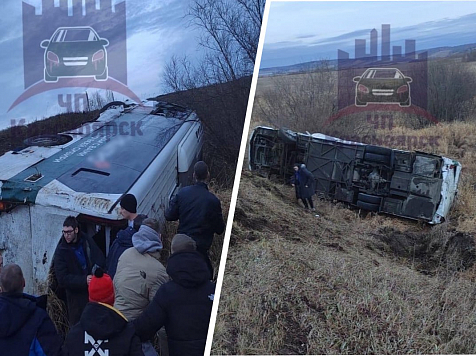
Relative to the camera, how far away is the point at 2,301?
180 centimetres

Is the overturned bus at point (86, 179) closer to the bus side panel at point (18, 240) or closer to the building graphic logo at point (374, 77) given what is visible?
the bus side panel at point (18, 240)

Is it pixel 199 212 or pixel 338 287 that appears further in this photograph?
pixel 338 287

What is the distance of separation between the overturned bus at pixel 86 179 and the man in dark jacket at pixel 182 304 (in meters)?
0.27

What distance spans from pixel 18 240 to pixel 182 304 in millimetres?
688

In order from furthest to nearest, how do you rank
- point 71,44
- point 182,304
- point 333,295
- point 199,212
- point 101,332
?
point 333,295
point 199,212
point 71,44
point 182,304
point 101,332

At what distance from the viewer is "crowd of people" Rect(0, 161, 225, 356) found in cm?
179

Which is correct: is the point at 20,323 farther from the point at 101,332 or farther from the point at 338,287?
the point at 338,287

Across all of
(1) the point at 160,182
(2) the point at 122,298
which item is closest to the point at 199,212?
(1) the point at 160,182

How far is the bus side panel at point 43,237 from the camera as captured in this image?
1.91m

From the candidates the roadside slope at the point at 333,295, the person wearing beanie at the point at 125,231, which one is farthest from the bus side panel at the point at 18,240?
the roadside slope at the point at 333,295

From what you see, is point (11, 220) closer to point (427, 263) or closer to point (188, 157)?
point (188, 157)

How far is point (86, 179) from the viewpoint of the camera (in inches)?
76.9

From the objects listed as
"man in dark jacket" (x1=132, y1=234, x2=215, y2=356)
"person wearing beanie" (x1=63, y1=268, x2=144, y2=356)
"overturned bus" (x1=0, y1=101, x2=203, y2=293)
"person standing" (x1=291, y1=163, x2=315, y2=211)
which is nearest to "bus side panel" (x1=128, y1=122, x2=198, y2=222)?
"overturned bus" (x1=0, y1=101, x2=203, y2=293)

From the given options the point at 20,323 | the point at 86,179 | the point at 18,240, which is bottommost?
the point at 20,323
